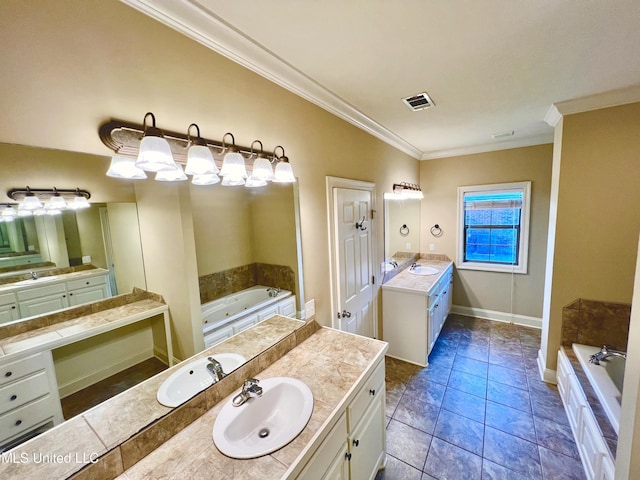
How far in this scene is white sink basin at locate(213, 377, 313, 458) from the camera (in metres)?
0.99

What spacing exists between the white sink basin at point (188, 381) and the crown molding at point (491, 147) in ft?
13.4

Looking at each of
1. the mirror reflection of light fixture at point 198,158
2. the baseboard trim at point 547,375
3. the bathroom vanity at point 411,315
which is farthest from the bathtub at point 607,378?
the mirror reflection of light fixture at point 198,158

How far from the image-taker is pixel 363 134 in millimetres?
2518

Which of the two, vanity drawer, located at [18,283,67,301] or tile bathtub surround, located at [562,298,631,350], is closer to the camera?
vanity drawer, located at [18,283,67,301]

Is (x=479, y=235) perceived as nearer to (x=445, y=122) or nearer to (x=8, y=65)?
(x=445, y=122)

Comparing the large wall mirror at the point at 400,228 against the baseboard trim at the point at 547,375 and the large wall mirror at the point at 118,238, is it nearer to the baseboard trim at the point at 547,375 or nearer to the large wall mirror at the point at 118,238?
the baseboard trim at the point at 547,375

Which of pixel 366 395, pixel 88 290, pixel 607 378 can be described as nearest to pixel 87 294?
pixel 88 290

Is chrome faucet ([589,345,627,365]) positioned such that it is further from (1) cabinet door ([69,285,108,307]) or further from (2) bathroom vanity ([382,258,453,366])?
(1) cabinet door ([69,285,108,307])

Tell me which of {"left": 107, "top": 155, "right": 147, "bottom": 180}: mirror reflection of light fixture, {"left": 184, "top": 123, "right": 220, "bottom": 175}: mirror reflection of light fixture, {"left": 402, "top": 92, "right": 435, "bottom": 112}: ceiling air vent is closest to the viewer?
{"left": 107, "top": 155, "right": 147, "bottom": 180}: mirror reflection of light fixture

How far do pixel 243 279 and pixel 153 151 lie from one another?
81 centimetres

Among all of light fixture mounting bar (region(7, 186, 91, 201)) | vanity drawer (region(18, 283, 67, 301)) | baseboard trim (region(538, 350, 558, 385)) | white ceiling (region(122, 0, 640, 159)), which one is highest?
white ceiling (region(122, 0, 640, 159))

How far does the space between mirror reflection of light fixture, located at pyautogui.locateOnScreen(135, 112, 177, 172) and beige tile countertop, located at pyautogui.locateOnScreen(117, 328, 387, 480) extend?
1.07 meters

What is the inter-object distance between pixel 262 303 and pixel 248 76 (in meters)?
1.31

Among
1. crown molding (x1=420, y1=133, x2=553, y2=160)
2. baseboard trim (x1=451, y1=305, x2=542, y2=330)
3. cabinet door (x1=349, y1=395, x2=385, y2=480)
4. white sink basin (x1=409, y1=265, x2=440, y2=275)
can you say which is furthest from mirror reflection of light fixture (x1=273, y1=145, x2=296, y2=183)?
baseboard trim (x1=451, y1=305, x2=542, y2=330)
